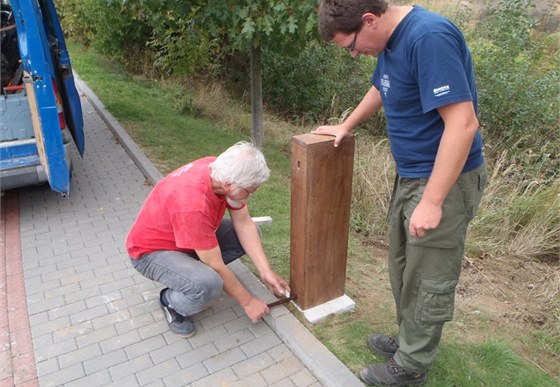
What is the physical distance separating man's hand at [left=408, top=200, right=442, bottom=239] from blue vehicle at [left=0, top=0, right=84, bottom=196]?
10.8 feet

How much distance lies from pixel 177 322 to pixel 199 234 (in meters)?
0.76

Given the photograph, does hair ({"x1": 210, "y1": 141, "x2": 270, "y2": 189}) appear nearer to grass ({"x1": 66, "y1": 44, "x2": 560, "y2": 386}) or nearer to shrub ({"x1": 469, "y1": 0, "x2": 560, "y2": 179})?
grass ({"x1": 66, "y1": 44, "x2": 560, "y2": 386})

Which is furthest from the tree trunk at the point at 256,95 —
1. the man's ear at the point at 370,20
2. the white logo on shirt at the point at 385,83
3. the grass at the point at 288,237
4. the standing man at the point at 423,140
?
the man's ear at the point at 370,20

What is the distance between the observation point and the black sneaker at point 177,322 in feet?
9.69

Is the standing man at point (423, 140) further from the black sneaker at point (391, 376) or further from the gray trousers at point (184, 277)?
the gray trousers at point (184, 277)

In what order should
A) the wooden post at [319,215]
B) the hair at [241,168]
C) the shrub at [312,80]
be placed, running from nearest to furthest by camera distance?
the hair at [241,168] → the wooden post at [319,215] → the shrub at [312,80]

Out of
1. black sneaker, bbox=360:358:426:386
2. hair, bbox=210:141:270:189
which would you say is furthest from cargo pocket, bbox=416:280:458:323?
hair, bbox=210:141:270:189

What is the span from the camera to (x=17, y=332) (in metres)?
3.01

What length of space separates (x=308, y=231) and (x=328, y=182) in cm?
32

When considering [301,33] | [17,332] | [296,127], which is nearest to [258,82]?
[301,33]

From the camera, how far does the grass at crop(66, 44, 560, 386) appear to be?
2.72 m

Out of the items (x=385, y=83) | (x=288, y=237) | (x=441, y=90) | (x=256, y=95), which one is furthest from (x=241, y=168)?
(x=256, y=95)

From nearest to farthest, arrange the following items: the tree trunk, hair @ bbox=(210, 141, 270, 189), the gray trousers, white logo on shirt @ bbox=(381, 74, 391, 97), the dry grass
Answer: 1. white logo on shirt @ bbox=(381, 74, 391, 97)
2. hair @ bbox=(210, 141, 270, 189)
3. the gray trousers
4. the dry grass
5. the tree trunk

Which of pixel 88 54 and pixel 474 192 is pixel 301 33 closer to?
pixel 474 192
